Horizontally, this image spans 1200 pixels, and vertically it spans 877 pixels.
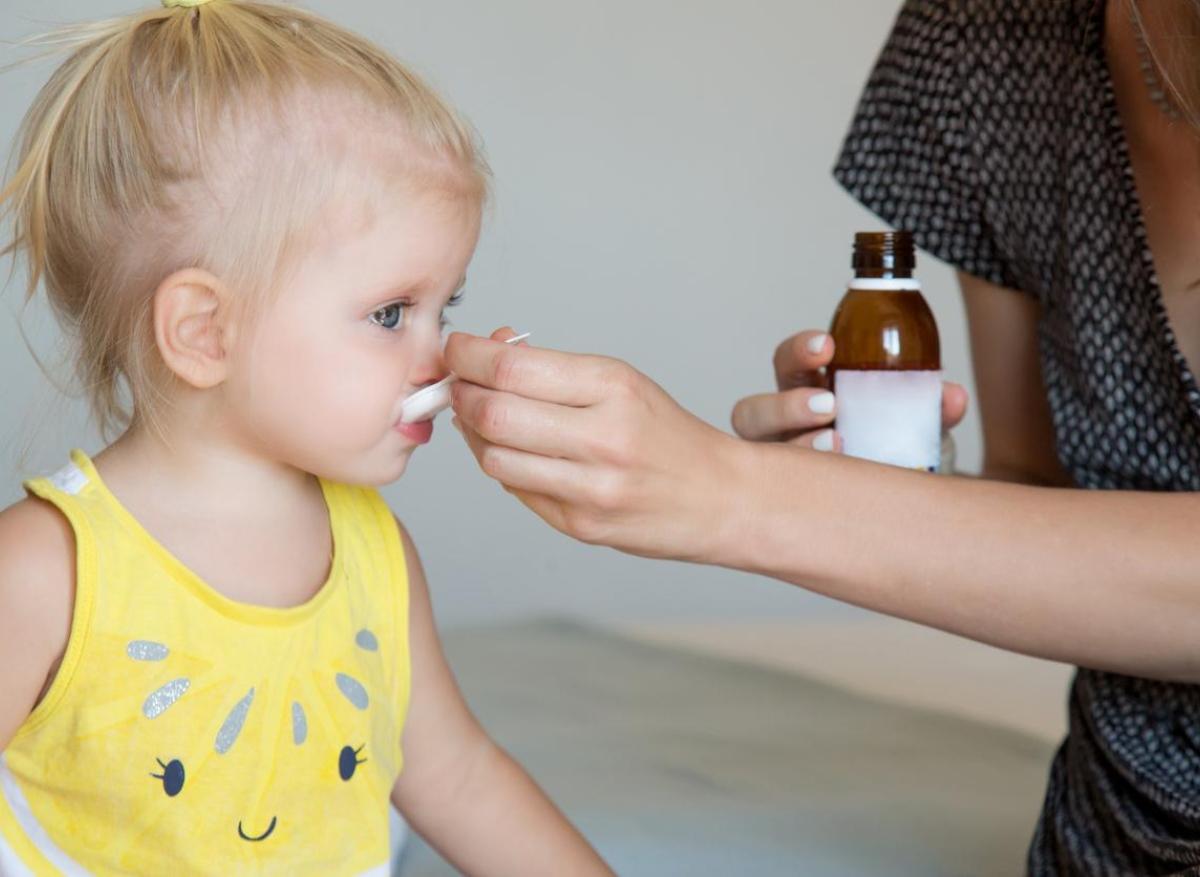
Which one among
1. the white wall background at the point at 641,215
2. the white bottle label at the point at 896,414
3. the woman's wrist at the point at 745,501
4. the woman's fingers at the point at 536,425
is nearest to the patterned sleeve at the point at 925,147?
the white bottle label at the point at 896,414

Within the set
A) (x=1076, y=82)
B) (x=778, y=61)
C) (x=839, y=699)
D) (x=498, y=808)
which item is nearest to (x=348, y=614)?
(x=498, y=808)

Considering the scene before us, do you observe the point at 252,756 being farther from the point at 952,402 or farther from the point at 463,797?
the point at 952,402

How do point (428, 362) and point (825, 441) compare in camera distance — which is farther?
point (825, 441)

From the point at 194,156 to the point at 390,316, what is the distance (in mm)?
164

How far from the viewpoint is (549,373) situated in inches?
35.9

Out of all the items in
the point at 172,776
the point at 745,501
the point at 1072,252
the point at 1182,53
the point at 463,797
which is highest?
the point at 1182,53

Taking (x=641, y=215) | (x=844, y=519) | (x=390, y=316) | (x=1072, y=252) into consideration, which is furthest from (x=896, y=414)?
Answer: (x=641, y=215)

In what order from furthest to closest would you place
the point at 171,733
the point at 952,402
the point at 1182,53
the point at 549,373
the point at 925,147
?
the point at 925,147, the point at 952,402, the point at 1182,53, the point at 171,733, the point at 549,373

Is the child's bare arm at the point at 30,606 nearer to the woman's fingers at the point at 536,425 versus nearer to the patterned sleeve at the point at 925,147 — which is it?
the woman's fingers at the point at 536,425

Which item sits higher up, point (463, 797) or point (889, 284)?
point (889, 284)

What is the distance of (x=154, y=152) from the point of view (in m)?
1.01

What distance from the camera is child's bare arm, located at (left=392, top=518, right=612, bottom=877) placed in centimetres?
120

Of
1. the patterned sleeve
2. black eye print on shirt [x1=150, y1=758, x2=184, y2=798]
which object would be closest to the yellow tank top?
black eye print on shirt [x1=150, y1=758, x2=184, y2=798]

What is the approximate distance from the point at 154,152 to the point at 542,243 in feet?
6.26
